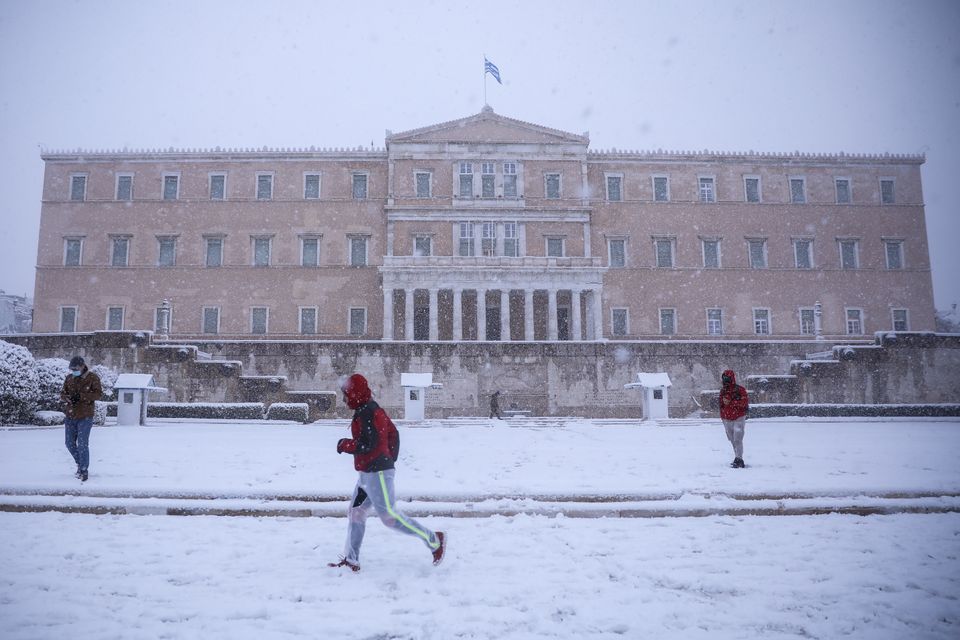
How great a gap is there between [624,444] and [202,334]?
3085 centimetres

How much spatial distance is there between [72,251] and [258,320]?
12.4 meters

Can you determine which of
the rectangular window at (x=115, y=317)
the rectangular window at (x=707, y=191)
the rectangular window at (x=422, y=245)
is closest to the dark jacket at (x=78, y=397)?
the rectangular window at (x=422, y=245)

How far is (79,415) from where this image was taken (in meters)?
8.71

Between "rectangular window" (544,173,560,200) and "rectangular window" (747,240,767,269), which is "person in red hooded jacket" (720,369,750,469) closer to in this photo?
"rectangular window" (544,173,560,200)

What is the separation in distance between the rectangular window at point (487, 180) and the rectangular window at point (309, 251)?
10.6 m

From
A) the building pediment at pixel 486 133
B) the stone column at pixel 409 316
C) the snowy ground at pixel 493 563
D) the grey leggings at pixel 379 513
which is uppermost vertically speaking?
the building pediment at pixel 486 133

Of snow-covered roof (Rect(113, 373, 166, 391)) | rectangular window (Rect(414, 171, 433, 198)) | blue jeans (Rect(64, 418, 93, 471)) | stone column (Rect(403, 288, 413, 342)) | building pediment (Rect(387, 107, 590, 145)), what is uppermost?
building pediment (Rect(387, 107, 590, 145))

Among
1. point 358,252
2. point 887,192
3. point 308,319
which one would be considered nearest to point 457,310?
point 358,252

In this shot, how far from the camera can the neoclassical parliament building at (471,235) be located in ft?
123

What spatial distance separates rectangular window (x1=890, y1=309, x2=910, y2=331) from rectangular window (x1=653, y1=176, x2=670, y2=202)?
15.5 m

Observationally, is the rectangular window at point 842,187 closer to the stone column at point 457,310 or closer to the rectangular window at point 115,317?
the stone column at point 457,310

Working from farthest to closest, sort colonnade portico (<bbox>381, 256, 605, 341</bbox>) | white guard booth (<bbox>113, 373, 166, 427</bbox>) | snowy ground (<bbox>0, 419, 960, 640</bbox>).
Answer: colonnade portico (<bbox>381, 256, 605, 341</bbox>) < white guard booth (<bbox>113, 373, 166, 427</bbox>) < snowy ground (<bbox>0, 419, 960, 640</bbox>)

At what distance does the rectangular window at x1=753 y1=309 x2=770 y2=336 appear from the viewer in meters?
38.3

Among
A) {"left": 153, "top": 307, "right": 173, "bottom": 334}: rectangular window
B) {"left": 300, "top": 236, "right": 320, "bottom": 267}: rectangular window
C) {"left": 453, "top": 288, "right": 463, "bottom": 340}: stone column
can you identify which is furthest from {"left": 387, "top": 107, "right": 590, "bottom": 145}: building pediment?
{"left": 153, "top": 307, "right": 173, "bottom": 334}: rectangular window
